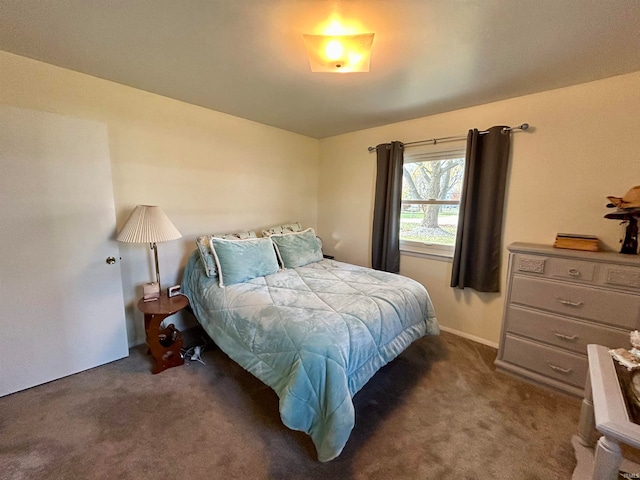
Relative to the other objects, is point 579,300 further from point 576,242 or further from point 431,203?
point 431,203

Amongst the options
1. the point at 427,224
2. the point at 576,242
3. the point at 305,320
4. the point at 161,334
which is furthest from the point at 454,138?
the point at 161,334

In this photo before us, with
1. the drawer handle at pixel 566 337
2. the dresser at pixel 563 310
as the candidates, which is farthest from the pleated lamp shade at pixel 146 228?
the drawer handle at pixel 566 337

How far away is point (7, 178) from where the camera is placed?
1718 millimetres

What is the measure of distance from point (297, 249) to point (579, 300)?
237cm

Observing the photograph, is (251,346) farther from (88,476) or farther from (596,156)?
(596,156)

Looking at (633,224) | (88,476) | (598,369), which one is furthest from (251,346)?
Result: (633,224)

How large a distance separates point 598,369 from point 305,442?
61.7 inches

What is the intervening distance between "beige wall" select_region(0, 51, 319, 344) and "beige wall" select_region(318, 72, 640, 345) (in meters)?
1.61

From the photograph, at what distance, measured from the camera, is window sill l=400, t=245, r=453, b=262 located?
2865 mm

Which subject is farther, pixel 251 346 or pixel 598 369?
pixel 251 346

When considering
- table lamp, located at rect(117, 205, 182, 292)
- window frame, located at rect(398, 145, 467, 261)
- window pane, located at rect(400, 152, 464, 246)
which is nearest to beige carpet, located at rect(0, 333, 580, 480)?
table lamp, located at rect(117, 205, 182, 292)

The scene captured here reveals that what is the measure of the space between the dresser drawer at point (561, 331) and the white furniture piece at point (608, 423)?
517 millimetres

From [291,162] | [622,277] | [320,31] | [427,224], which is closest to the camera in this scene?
[320,31]

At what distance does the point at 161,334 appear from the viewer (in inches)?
91.7
